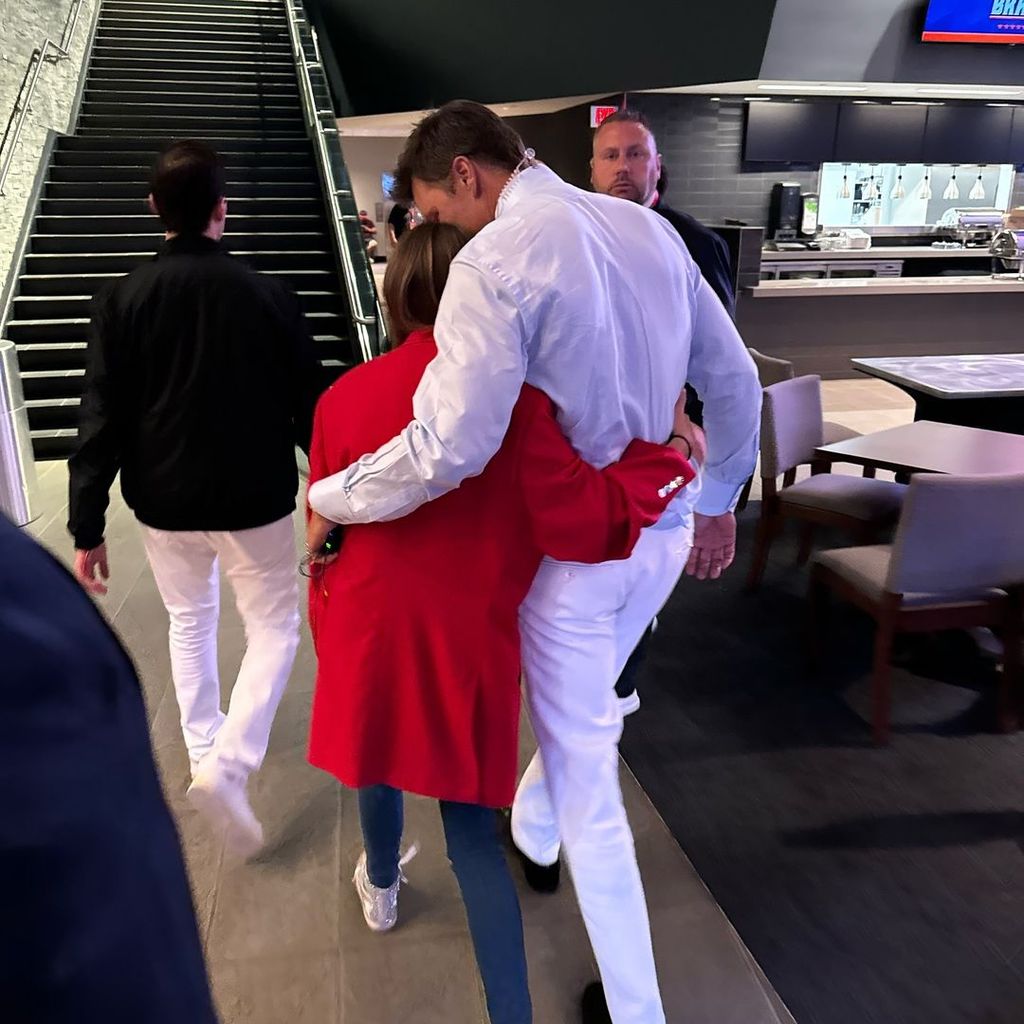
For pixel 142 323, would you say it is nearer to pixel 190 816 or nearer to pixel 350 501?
pixel 350 501

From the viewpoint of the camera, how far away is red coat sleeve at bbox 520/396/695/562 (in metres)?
1.30

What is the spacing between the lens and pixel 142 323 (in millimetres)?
1911

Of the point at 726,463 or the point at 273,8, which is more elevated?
the point at 273,8

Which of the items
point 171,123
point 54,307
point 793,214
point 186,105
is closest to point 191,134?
point 171,123

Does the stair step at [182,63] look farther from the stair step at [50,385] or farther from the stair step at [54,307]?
the stair step at [50,385]

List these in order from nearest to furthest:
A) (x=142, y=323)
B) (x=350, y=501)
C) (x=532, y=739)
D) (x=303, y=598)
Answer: (x=350, y=501)
(x=142, y=323)
(x=532, y=739)
(x=303, y=598)

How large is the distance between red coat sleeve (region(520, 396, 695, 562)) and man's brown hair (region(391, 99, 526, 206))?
409 mm

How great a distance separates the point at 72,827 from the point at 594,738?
1.14 meters

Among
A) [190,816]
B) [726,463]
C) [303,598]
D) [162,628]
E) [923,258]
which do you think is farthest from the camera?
[923,258]

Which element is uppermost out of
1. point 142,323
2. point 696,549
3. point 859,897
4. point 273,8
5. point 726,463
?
point 273,8

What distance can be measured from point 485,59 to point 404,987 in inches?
404

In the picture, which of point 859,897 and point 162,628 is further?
point 162,628

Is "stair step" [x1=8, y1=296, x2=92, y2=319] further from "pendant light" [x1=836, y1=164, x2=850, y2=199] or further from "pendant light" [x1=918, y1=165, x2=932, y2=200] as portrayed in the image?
"pendant light" [x1=918, y1=165, x2=932, y2=200]

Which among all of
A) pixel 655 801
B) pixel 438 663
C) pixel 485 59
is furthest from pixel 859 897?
pixel 485 59
